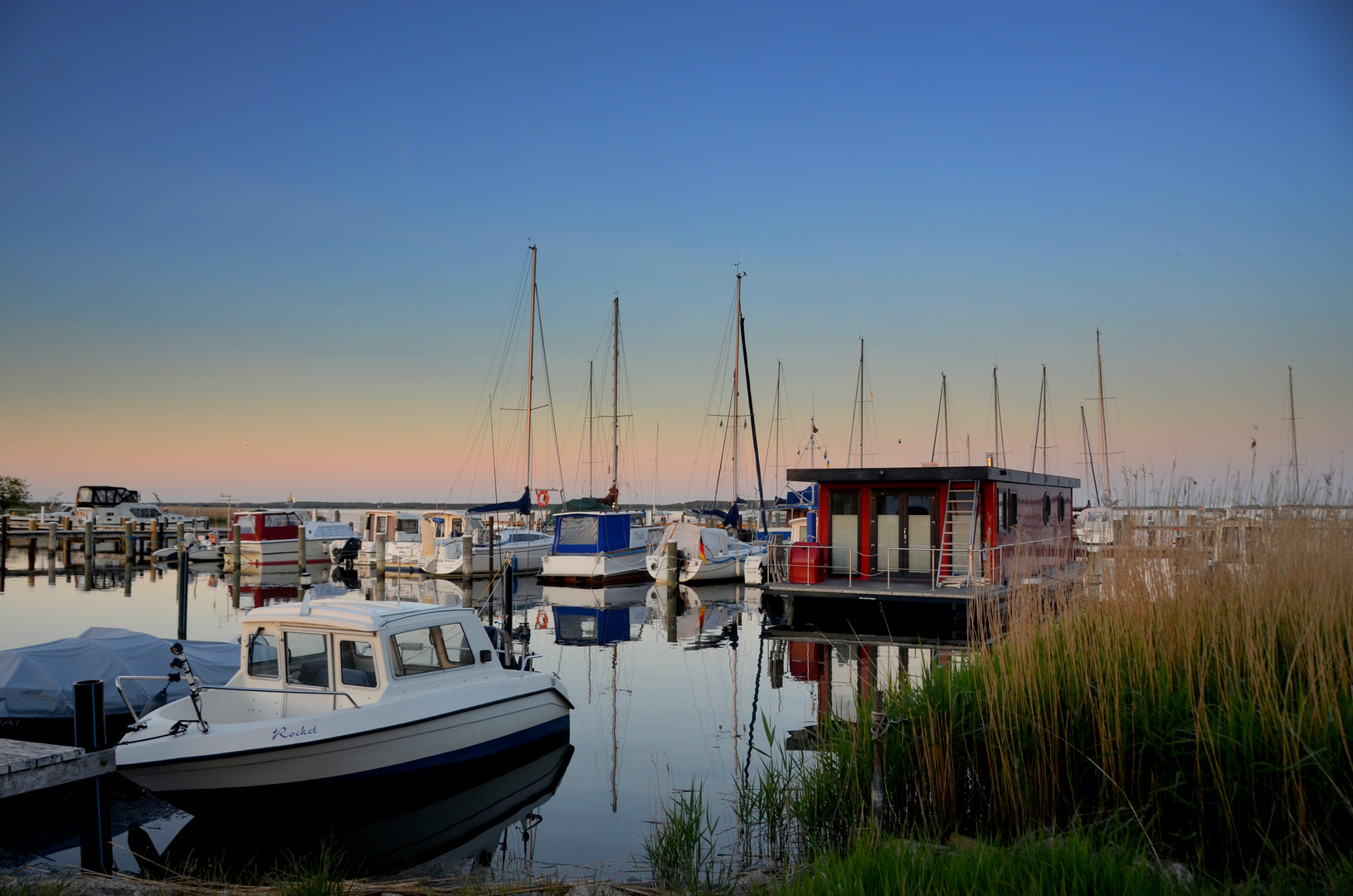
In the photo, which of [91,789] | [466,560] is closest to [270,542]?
[466,560]

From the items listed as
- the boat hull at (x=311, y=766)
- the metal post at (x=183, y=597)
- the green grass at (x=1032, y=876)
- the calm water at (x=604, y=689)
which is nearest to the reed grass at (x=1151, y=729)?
the green grass at (x=1032, y=876)

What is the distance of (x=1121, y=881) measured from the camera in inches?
174

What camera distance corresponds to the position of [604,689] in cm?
1511

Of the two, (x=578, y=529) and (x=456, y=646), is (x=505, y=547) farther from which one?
(x=456, y=646)

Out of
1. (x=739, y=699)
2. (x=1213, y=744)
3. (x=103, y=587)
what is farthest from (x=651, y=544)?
(x=1213, y=744)

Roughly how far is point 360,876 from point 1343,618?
25.2 ft

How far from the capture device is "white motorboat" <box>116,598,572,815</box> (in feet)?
27.1

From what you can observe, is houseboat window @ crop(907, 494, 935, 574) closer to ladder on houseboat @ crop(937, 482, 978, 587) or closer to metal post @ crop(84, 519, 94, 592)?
ladder on houseboat @ crop(937, 482, 978, 587)

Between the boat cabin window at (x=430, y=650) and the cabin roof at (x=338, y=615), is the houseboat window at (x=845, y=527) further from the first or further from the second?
the cabin roof at (x=338, y=615)

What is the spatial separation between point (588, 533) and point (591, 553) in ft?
2.71

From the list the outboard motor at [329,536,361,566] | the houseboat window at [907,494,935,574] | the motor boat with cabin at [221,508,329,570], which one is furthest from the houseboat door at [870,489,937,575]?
the motor boat with cabin at [221,508,329,570]

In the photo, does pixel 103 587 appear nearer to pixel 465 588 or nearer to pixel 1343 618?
pixel 465 588

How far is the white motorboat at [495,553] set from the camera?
34.8 metres

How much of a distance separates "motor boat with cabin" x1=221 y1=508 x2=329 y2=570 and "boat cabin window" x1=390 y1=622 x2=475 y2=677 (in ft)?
105
